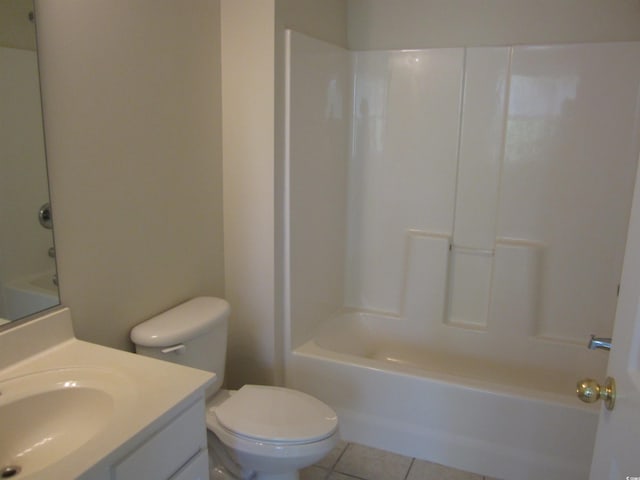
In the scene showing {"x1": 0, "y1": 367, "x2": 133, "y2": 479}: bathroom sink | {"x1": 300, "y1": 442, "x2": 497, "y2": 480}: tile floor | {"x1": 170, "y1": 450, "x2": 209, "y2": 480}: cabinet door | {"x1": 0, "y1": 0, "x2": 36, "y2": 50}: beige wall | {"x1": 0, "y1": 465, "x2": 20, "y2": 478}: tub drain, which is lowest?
{"x1": 300, "y1": 442, "x2": 497, "y2": 480}: tile floor

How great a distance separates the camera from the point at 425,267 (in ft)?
9.24

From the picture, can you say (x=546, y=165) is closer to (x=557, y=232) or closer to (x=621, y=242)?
(x=557, y=232)

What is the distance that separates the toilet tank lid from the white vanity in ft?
0.91

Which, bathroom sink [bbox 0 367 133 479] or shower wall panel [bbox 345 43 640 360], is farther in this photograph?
shower wall panel [bbox 345 43 640 360]

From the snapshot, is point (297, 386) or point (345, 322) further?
point (345, 322)

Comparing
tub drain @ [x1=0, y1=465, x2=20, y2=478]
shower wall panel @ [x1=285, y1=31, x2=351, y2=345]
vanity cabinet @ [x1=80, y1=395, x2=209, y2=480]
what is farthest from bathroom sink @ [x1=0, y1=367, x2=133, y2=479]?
shower wall panel @ [x1=285, y1=31, x2=351, y2=345]

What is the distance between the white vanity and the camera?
1.13 meters

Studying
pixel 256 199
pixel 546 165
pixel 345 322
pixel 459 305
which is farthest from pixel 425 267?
pixel 256 199

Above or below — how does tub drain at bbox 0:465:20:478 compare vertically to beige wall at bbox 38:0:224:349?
below

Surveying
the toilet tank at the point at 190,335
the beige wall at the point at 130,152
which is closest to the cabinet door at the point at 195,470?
the toilet tank at the point at 190,335

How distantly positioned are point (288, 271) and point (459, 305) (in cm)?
105

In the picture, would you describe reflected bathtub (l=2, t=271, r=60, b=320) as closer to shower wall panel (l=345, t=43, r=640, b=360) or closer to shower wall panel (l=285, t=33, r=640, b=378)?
shower wall panel (l=285, t=33, r=640, b=378)

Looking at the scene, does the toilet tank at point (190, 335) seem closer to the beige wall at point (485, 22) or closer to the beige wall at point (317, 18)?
the beige wall at point (317, 18)

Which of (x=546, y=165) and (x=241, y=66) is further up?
(x=241, y=66)
